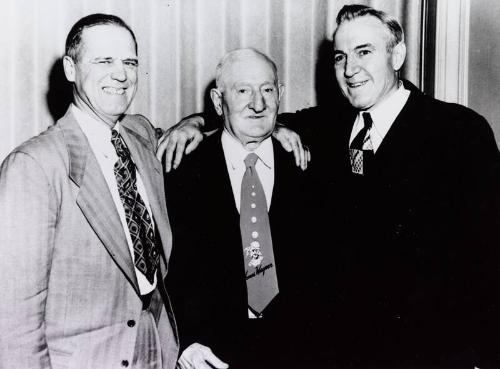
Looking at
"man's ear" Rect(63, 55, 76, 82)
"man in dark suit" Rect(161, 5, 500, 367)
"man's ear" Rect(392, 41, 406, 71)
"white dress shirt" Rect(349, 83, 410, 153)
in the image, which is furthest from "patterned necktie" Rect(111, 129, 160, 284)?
"man's ear" Rect(392, 41, 406, 71)

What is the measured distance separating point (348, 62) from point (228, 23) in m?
0.95

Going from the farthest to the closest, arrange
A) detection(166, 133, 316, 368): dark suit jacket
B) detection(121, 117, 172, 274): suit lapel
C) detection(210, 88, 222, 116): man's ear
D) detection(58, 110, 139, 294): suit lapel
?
detection(210, 88, 222, 116): man's ear
detection(166, 133, 316, 368): dark suit jacket
detection(121, 117, 172, 274): suit lapel
detection(58, 110, 139, 294): suit lapel

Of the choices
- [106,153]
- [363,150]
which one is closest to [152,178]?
[106,153]

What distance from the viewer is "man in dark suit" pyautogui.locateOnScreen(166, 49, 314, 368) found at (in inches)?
70.6

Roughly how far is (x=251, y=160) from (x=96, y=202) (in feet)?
2.23

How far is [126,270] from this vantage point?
1.47 meters

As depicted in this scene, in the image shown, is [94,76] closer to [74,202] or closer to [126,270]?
[74,202]

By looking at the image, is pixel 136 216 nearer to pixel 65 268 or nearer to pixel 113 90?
pixel 65 268

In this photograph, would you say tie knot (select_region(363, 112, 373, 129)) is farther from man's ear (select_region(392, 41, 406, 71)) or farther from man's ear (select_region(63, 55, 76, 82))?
man's ear (select_region(63, 55, 76, 82))

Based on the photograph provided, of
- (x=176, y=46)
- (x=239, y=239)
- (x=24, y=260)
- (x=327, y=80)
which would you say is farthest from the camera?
(x=327, y=80)

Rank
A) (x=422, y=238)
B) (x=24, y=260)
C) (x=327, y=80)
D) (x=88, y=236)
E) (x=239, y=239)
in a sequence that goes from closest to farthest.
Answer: (x=24, y=260)
(x=88, y=236)
(x=422, y=238)
(x=239, y=239)
(x=327, y=80)

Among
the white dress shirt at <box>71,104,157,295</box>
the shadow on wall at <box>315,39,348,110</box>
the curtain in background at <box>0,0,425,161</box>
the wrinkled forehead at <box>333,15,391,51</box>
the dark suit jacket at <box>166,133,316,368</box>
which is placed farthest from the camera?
the shadow on wall at <box>315,39,348,110</box>

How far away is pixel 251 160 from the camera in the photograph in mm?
1961

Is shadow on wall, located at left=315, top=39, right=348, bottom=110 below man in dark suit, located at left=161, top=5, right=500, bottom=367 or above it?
above
